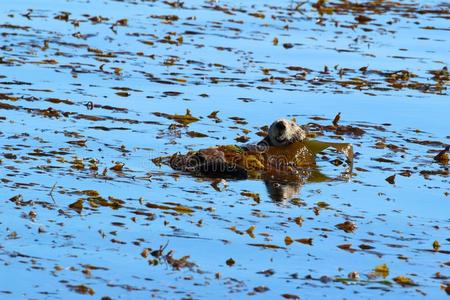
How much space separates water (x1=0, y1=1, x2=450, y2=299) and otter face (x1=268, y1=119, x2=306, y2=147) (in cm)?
36

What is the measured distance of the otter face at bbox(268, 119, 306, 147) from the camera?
834 centimetres

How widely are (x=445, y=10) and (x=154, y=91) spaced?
7.83 metres

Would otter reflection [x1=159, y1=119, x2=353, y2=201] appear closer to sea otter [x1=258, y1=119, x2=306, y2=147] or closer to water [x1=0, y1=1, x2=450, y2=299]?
sea otter [x1=258, y1=119, x2=306, y2=147]

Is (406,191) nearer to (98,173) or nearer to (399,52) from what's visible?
(98,173)

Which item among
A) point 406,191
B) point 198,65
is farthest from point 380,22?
point 406,191

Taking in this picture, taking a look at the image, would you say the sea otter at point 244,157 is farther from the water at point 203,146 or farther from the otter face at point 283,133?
the water at point 203,146

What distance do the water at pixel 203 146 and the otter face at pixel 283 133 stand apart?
0.36 metres

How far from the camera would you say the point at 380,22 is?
15797mm

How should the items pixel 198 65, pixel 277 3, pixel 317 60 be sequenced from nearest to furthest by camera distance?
1. pixel 198 65
2. pixel 317 60
3. pixel 277 3

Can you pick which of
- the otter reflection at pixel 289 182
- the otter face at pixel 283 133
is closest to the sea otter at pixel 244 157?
the otter face at pixel 283 133

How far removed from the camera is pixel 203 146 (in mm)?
8625

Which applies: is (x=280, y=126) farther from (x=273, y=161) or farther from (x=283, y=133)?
(x=273, y=161)

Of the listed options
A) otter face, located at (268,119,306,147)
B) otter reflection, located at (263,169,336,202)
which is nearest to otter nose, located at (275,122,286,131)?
otter face, located at (268,119,306,147)

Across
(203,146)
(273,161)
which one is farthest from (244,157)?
(203,146)
